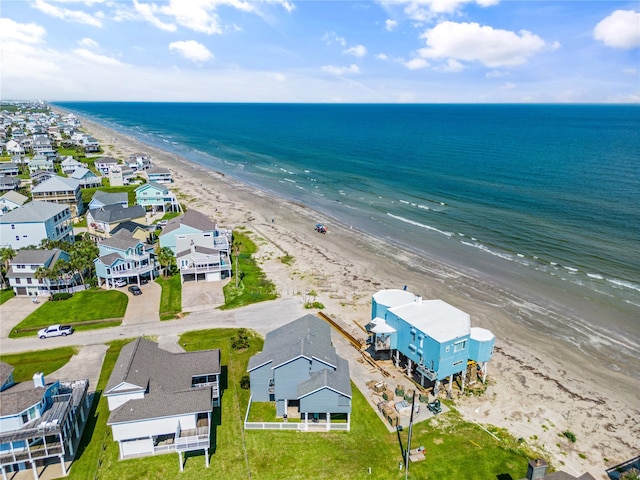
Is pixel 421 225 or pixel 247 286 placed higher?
pixel 421 225

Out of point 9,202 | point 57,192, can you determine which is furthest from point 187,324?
point 57,192

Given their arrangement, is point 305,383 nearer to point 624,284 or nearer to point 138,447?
point 138,447

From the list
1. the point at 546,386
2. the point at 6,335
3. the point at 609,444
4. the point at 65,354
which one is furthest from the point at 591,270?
the point at 6,335

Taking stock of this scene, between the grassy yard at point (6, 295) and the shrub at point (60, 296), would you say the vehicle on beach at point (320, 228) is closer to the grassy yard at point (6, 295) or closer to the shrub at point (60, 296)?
the shrub at point (60, 296)

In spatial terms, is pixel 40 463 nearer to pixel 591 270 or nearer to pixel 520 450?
pixel 520 450

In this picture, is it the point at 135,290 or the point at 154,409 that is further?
the point at 135,290

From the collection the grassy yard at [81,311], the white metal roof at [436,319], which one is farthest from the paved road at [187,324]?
the white metal roof at [436,319]
